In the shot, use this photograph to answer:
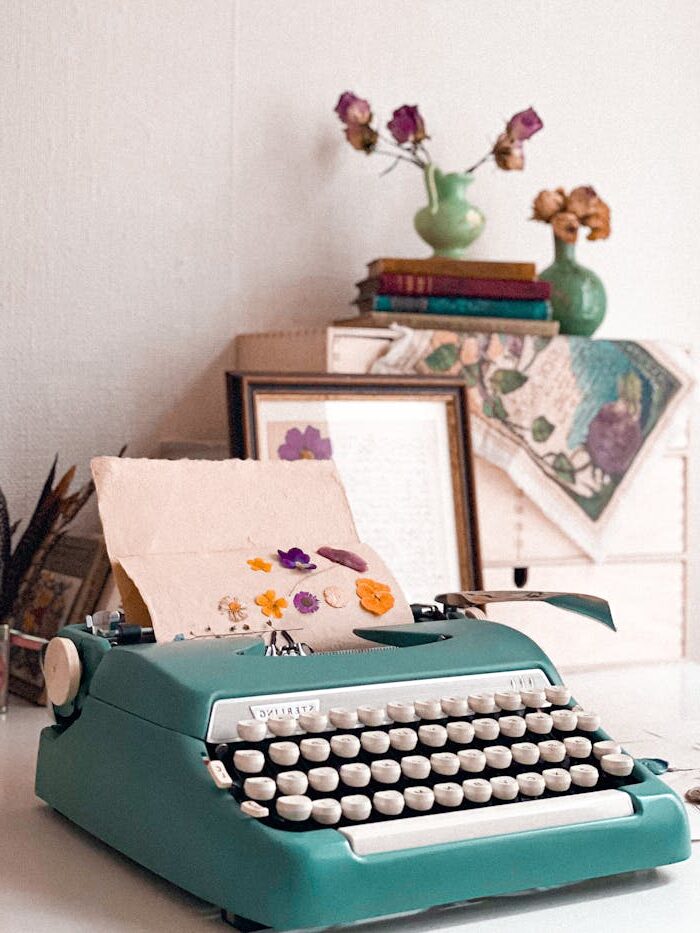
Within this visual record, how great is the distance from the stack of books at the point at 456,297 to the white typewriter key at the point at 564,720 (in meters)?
0.92

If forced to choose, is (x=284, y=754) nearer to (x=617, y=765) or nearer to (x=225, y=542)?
(x=617, y=765)

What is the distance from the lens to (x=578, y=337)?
6.08 ft

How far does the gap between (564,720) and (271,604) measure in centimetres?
28

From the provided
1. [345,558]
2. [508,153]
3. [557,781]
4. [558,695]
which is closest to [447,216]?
[508,153]

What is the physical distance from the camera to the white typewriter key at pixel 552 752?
0.91m

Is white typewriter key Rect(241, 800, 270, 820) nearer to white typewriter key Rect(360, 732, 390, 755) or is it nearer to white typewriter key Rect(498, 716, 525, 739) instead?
white typewriter key Rect(360, 732, 390, 755)

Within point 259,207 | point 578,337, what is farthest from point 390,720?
point 259,207

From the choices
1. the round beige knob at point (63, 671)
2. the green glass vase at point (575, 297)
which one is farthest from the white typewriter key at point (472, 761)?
the green glass vase at point (575, 297)

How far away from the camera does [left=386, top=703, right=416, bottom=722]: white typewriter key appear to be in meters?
0.90

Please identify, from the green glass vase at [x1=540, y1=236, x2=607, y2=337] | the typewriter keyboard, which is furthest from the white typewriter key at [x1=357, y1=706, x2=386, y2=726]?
the green glass vase at [x1=540, y1=236, x2=607, y2=337]

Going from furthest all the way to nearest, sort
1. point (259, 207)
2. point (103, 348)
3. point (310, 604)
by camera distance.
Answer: point (259, 207)
point (103, 348)
point (310, 604)

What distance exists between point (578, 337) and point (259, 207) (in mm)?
555

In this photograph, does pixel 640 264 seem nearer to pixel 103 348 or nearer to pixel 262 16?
pixel 262 16

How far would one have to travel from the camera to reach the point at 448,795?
836 mm
